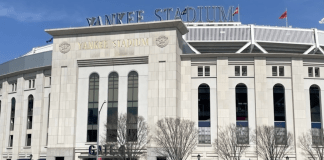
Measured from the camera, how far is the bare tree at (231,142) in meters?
56.6

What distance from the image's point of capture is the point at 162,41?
6225 cm

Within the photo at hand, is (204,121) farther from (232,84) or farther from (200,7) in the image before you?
(200,7)

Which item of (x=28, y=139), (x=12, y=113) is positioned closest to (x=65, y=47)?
(x=28, y=139)

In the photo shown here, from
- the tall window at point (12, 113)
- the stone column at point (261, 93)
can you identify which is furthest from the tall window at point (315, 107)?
the tall window at point (12, 113)

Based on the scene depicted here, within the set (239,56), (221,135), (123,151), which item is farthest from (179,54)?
(123,151)

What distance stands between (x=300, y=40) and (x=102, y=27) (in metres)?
33.6

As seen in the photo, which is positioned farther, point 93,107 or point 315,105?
point 93,107

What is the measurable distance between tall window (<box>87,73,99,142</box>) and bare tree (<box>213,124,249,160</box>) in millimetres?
18406

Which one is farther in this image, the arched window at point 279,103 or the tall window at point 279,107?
the arched window at point 279,103

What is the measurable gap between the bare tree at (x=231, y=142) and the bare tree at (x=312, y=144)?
7779 mm

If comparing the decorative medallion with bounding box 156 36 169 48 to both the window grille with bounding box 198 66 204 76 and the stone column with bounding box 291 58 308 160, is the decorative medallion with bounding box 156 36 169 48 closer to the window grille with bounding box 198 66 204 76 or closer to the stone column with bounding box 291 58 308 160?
the window grille with bounding box 198 66 204 76

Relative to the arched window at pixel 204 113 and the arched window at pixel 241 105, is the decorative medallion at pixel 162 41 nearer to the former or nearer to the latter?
the arched window at pixel 204 113

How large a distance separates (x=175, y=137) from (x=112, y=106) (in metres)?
12.6

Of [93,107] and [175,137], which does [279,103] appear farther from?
[93,107]
